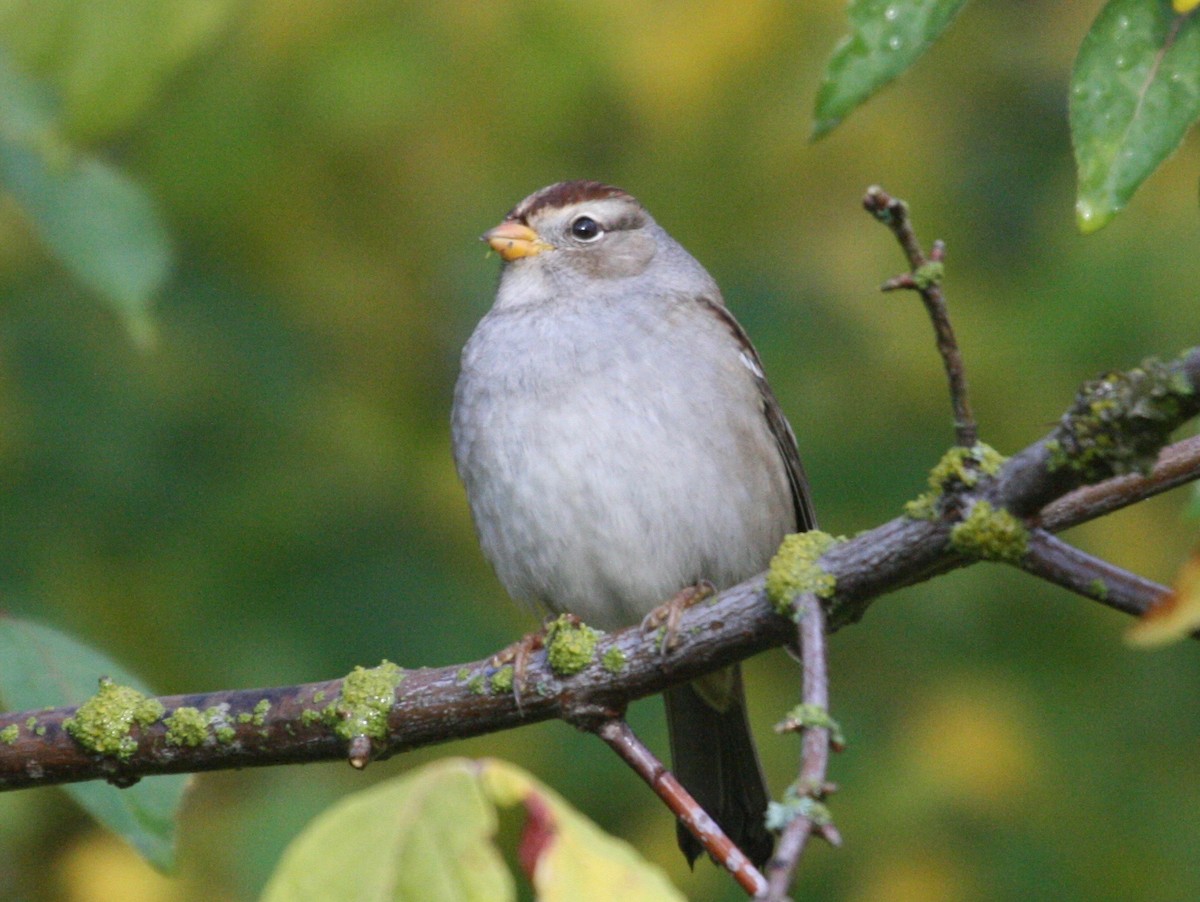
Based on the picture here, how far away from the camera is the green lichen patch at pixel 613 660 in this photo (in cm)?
276

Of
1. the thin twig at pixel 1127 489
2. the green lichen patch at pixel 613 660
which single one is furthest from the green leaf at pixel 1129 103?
the green lichen patch at pixel 613 660

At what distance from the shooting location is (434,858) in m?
1.42

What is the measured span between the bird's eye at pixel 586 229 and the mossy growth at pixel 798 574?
7.52 ft

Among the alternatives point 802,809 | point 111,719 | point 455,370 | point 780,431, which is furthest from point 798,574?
point 455,370

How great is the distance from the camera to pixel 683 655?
102 inches

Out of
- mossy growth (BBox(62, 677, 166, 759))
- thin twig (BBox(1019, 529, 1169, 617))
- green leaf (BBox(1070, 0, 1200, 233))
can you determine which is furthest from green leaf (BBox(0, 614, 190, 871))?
green leaf (BBox(1070, 0, 1200, 233))

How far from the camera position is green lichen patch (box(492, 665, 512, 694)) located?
9.23 ft

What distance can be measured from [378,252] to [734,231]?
1.44m

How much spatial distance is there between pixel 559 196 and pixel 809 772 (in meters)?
3.07

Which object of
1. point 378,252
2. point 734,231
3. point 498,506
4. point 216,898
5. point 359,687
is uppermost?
point 378,252

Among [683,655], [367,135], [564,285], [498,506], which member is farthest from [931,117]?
[683,655]

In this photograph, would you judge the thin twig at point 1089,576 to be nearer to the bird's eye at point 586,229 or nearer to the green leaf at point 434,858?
the green leaf at point 434,858

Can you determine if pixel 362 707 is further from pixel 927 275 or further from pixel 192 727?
pixel 927 275

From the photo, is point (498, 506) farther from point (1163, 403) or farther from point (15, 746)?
point (1163, 403)
